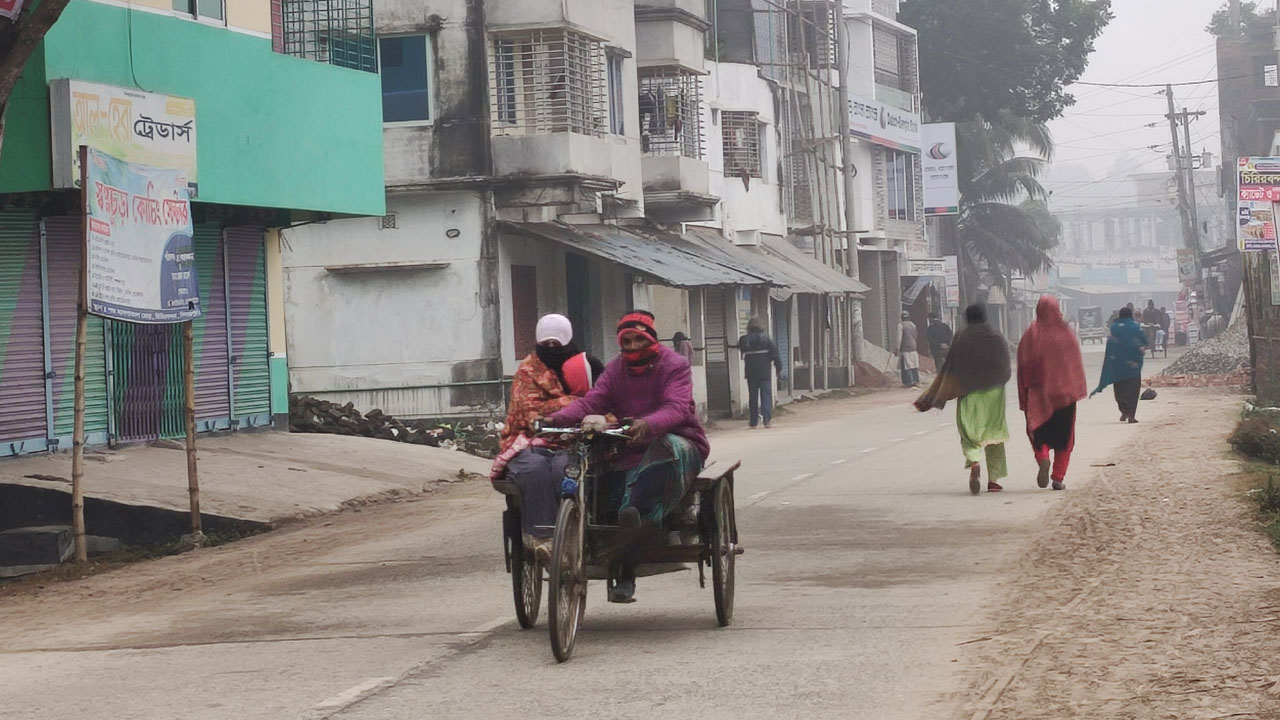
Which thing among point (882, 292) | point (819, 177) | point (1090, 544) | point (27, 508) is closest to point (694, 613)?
point (1090, 544)

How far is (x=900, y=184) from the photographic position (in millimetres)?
59750

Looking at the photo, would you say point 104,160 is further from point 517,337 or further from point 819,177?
point 819,177

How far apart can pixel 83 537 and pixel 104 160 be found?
2985mm

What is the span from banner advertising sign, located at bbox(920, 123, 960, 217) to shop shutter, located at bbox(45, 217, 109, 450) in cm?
4469

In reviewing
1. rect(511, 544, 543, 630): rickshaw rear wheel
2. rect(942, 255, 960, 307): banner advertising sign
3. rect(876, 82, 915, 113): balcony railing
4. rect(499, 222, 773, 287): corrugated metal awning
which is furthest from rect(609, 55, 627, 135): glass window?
rect(942, 255, 960, 307): banner advertising sign

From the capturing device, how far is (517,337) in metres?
Result: 31.3

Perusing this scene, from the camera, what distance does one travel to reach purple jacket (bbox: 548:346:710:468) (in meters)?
9.04

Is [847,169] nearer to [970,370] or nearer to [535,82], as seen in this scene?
[535,82]

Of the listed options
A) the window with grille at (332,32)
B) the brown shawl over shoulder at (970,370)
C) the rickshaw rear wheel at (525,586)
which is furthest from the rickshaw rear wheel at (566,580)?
the window with grille at (332,32)

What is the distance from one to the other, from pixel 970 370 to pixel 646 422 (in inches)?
340

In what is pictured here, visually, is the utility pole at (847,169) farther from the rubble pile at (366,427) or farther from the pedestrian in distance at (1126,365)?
the rubble pile at (366,427)

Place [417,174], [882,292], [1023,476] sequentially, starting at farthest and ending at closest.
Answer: [882,292]
[417,174]
[1023,476]

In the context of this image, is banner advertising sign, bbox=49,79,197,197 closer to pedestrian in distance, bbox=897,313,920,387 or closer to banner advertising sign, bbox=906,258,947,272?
pedestrian in distance, bbox=897,313,920,387

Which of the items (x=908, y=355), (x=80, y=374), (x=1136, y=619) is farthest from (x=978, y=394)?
(x=908, y=355)
